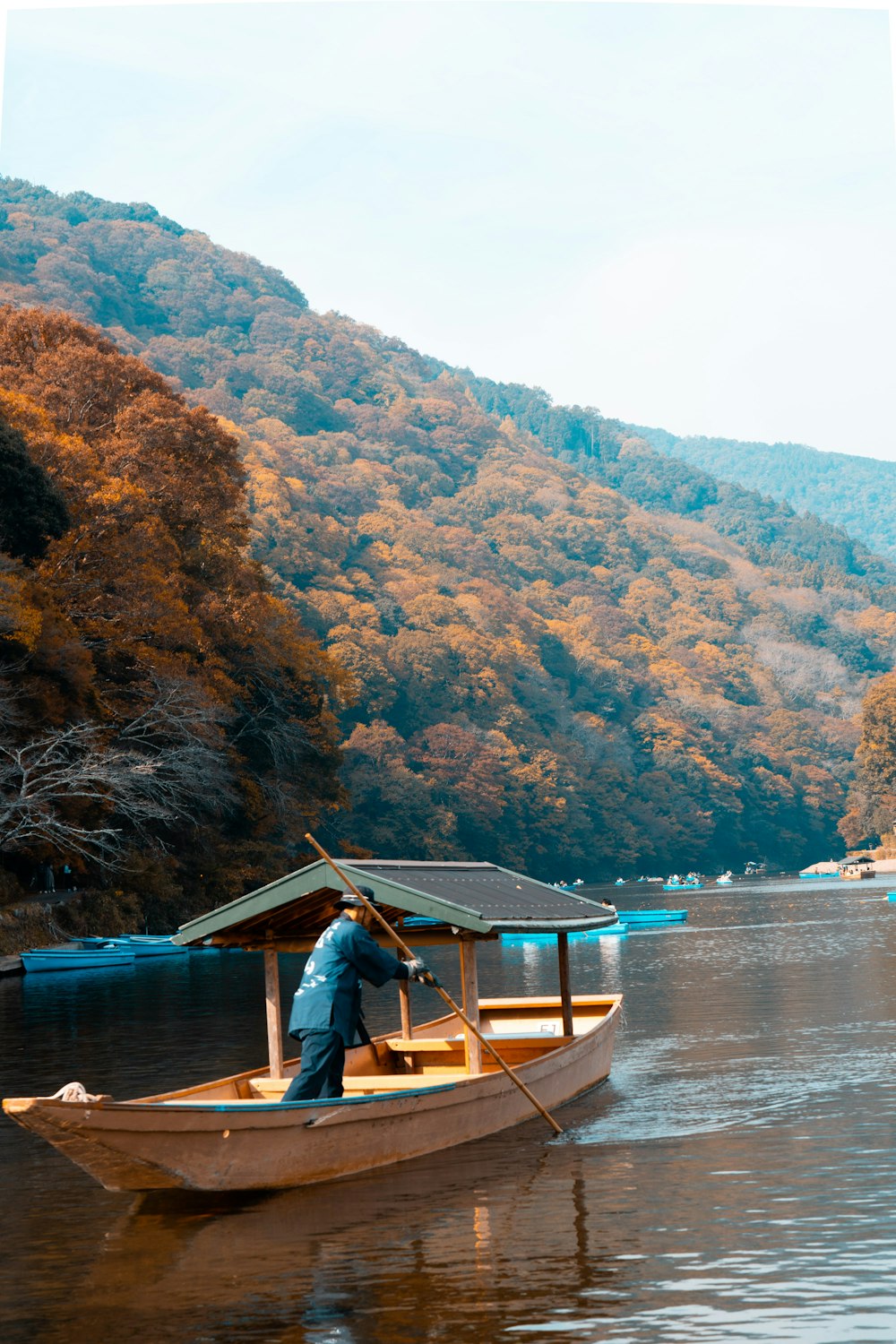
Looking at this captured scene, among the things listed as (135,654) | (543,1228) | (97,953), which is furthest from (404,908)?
(135,654)

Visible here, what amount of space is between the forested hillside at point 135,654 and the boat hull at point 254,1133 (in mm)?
24232

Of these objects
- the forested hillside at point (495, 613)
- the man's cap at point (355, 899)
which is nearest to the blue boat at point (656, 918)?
the forested hillside at point (495, 613)

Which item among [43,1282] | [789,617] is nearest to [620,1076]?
[43,1282]

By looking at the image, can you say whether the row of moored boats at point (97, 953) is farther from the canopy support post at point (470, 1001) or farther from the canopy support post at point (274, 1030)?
the canopy support post at point (470, 1001)

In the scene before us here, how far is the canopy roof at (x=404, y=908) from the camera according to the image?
14.3 m

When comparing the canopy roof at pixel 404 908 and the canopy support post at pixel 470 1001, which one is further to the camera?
the canopy support post at pixel 470 1001

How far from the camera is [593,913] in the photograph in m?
17.8

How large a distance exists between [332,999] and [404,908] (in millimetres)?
1824

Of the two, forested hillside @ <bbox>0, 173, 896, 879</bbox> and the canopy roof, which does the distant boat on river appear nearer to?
forested hillside @ <bbox>0, 173, 896, 879</bbox>

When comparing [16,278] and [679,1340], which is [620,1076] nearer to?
[679,1340]

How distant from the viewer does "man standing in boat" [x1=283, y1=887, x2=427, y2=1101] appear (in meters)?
12.8

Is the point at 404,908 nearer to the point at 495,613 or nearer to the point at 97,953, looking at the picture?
the point at 97,953

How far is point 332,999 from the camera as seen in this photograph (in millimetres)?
12781

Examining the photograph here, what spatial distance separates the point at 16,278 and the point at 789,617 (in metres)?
94.4
